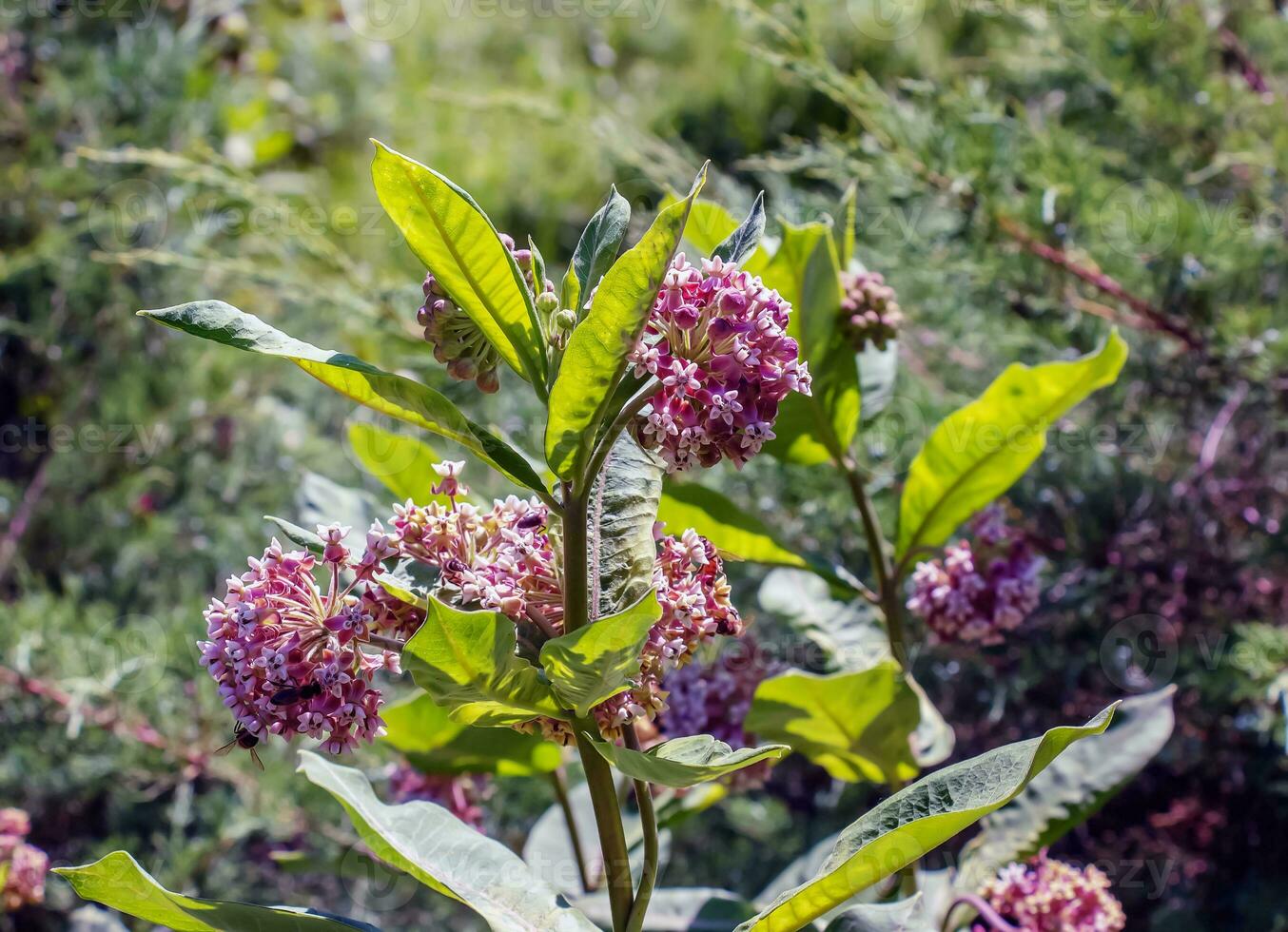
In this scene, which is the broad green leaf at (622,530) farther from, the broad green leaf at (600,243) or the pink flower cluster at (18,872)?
the pink flower cluster at (18,872)

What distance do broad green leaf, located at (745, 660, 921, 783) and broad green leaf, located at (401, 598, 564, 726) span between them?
13.1 inches

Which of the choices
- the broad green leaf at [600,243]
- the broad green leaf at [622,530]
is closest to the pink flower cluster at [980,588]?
the broad green leaf at [622,530]

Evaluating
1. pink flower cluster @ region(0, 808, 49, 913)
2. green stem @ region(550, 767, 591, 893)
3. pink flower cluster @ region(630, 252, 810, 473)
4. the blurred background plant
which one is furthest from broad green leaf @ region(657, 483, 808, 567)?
pink flower cluster @ region(0, 808, 49, 913)

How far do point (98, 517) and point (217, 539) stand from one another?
30 centimetres

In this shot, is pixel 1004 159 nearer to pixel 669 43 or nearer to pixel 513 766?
pixel 513 766

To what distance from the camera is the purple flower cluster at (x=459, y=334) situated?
74 centimetres

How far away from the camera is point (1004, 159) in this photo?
162 cm

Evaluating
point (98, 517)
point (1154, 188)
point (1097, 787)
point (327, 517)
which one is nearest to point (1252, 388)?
point (1154, 188)

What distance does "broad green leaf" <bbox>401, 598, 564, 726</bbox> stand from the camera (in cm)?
59

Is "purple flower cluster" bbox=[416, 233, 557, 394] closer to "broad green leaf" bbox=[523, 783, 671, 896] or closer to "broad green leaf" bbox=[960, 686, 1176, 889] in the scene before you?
"broad green leaf" bbox=[523, 783, 671, 896]

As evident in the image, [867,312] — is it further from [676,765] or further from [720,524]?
[676,765]

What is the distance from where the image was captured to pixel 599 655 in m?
0.62

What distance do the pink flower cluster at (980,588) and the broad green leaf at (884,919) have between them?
1.31 feet

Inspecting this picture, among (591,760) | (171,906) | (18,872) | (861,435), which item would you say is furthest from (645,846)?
(18,872)
